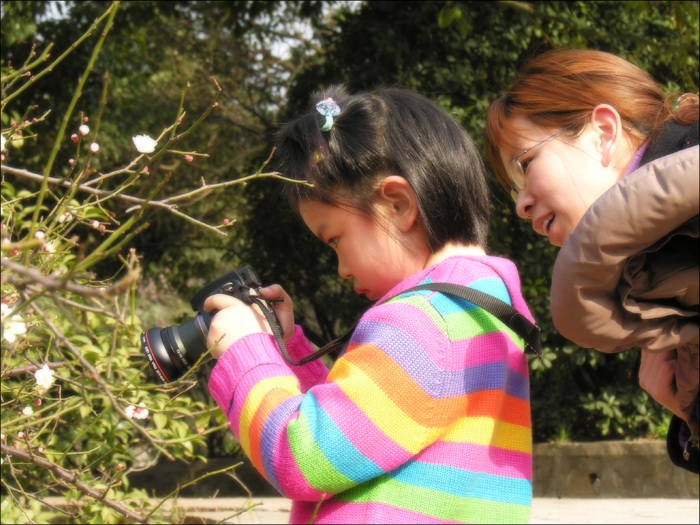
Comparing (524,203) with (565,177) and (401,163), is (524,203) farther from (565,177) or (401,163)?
(401,163)

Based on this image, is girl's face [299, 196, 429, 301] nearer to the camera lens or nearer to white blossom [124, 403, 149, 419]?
the camera lens

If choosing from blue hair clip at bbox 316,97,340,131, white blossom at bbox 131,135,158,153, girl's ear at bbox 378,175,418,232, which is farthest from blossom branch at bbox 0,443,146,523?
blue hair clip at bbox 316,97,340,131

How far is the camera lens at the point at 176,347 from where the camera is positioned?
181cm

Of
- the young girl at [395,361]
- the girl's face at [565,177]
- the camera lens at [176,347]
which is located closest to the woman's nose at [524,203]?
the girl's face at [565,177]

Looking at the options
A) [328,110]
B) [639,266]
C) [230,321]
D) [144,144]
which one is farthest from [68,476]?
[639,266]

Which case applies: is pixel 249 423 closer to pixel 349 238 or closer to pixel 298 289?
pixel 349 238

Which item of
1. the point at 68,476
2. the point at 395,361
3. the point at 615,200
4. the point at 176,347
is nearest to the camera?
the point at 615,200

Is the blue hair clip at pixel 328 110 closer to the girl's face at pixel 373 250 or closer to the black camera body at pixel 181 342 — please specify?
the girl's face at pixel 373 250

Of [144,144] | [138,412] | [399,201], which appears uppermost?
[144,144]

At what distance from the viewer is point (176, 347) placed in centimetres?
181

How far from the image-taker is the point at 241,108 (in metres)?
9.11

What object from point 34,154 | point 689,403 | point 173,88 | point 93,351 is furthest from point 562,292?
point 173,88

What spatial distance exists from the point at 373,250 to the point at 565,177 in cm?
37

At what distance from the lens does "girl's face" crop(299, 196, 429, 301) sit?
1.81m
